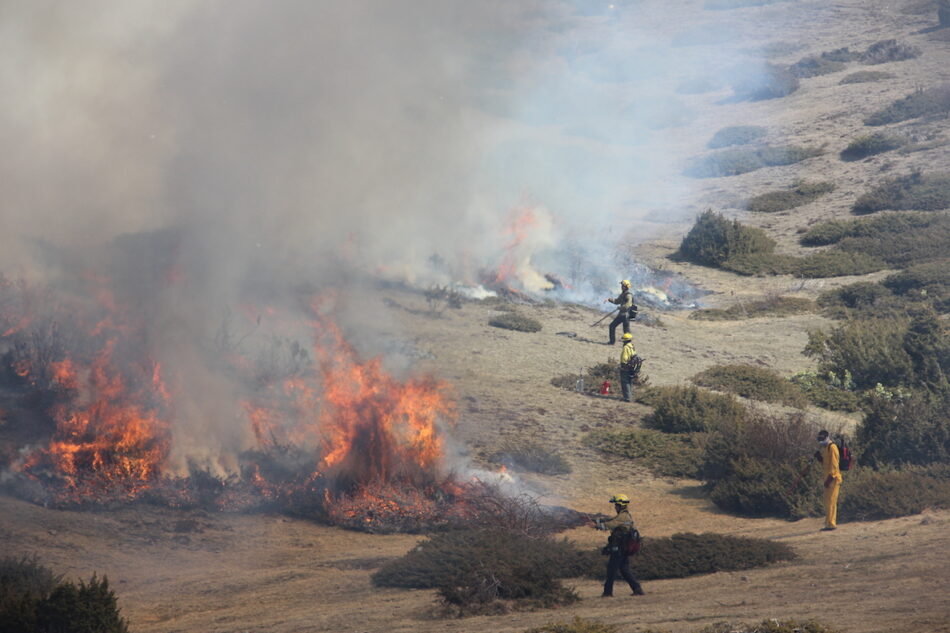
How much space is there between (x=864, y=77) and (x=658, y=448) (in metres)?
48.1

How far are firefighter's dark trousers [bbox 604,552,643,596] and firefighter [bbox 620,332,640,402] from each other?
31.8 ft

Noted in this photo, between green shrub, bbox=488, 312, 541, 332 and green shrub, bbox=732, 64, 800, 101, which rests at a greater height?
green shrub, bbox=732, 64, 800, 101

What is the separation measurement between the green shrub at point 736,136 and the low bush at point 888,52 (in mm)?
11292

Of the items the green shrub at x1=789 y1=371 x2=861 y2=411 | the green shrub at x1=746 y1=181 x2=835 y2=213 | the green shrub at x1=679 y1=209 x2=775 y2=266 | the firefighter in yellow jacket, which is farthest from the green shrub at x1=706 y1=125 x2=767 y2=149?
the firefighter in yellow jacket

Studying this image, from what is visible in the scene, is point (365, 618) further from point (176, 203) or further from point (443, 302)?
point (443, 302)

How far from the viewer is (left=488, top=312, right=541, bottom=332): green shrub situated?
27.0 metres


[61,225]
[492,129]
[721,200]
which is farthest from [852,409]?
[492,129]

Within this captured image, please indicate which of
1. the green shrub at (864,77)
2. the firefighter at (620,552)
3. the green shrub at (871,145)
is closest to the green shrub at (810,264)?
the green shrub at (871,145)

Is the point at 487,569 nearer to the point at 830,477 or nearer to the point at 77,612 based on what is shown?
the point at 77,612

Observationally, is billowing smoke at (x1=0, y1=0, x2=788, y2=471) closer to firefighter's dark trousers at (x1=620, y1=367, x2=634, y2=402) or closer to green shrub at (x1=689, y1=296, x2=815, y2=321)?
green shrub at (x1=689, y1=296, x2=815, y2=321)

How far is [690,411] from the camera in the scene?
1998 cm

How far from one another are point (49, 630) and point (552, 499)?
8.84m

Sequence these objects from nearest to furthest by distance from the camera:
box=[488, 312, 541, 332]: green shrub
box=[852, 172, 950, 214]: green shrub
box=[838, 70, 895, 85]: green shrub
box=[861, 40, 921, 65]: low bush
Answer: box=[488, 312, 541, 332]: green shrub → box=[852, 172, 950, 214]: green shrub → box=[838, 70, 895, 85]: green shrub → box=[861, 40, 921, 65]: low bush

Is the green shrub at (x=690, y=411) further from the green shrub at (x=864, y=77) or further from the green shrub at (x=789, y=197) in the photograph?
the green shrub at (x=864, y=77)
